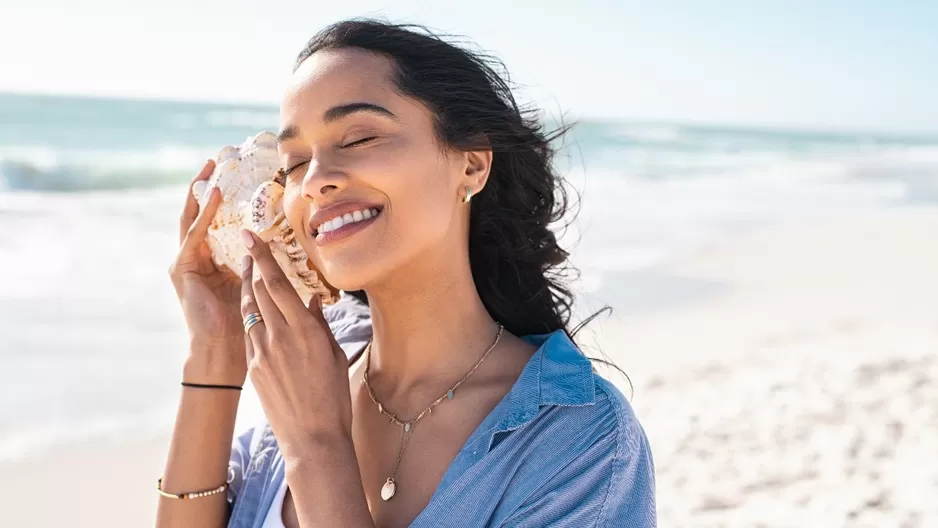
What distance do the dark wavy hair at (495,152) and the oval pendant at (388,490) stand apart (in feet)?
1.87

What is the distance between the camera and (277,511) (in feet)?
6.76

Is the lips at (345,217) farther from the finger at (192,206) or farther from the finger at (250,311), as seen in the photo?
the finger at (192,206)

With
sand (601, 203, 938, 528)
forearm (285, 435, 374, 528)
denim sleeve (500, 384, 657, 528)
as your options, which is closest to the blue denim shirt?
denim sleeve (500, 384, 657, 528)

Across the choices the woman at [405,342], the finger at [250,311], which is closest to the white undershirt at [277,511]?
the woman at [405,342]

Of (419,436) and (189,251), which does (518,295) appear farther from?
(189,251)

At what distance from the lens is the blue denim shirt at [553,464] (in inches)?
68.4

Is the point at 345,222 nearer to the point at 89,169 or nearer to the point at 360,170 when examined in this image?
the point at 360,170

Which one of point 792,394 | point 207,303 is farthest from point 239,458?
point 792,394

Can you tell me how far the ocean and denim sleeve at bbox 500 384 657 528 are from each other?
1116mm

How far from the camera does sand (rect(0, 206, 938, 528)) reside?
390 centimetres

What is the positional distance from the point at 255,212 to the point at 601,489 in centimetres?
105

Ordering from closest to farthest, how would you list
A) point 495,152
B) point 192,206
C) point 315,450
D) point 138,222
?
point 315,450
point 495,152
point 192,206
point 138,222

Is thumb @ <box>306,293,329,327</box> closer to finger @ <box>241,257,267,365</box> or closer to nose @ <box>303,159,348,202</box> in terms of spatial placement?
finger @ <box>241,257,267,365</box>

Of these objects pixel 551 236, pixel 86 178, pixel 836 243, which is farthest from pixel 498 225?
pixel 86 178
